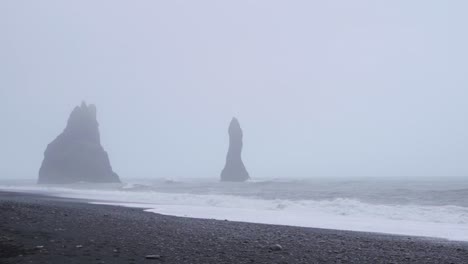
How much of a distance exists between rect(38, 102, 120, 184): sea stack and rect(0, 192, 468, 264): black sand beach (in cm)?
10432

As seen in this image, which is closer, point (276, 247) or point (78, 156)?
point (276, 247)

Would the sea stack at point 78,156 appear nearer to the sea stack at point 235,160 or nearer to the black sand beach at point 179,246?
the sea stack at point 235,160

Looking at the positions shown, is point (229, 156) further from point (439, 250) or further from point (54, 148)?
point (439, 250)

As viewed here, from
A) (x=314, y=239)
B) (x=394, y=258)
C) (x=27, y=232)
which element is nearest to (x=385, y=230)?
(x=314, y=239)

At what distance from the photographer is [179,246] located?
11484mm

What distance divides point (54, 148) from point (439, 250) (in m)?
119

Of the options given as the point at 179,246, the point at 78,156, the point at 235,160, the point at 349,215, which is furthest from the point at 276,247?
the point at 78,156

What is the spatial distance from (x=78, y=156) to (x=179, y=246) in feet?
364

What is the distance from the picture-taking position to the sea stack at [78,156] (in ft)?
376

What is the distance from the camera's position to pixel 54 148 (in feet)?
388

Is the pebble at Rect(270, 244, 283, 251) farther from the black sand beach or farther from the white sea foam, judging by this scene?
the white sea foam

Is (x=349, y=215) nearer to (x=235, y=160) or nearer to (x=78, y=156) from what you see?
(x=235, y=160)

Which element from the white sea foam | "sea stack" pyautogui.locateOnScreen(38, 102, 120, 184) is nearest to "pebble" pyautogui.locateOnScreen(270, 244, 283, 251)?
the white sea foam

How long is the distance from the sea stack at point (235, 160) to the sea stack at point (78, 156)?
3100cm
